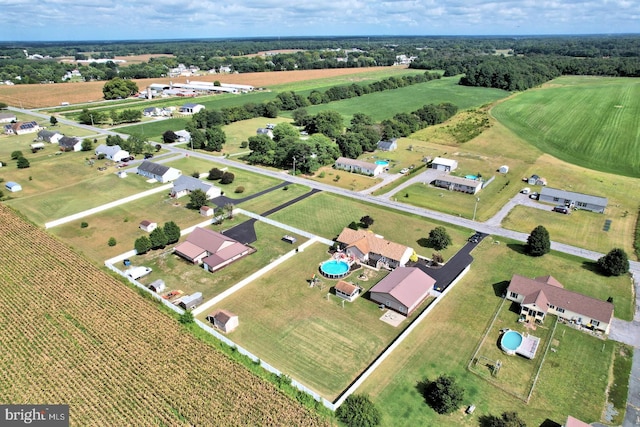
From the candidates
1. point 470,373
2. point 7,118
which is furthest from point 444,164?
point 7,118

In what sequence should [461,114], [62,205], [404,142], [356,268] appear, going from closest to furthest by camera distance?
[356,268], [62,205], [404,142], [461,114]

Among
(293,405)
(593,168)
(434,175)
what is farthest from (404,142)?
(293,405)

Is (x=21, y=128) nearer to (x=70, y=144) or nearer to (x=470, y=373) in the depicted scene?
(x=70, y=144)

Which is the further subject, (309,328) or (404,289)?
(404,289)

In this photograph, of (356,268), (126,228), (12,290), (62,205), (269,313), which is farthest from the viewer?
(62,205)

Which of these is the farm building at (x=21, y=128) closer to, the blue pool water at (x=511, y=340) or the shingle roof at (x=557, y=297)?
the shingle roof at (x=557, y=297)

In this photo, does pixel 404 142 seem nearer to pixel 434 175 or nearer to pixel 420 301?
pixel 434 175
